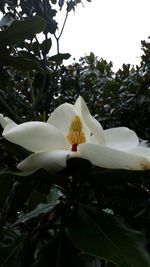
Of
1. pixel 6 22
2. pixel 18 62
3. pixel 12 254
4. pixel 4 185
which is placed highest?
pixel 6 22

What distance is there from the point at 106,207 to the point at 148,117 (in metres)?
1.05

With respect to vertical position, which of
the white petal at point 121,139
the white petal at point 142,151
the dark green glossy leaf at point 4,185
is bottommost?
the dark green glossy leaf at point 4,185

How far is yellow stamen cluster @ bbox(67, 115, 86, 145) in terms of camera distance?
0.66 meters

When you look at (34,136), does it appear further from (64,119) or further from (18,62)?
(18,62)

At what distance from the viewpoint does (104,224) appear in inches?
25.2

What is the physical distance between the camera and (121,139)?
682 millimetres

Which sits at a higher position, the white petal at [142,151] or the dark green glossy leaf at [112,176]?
the white petal at [142,151]

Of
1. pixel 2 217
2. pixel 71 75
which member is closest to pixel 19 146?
pixel 2 217

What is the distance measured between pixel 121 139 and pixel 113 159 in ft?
0.39

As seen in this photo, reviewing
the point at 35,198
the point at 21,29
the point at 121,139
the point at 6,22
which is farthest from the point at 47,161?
the point at 6,22

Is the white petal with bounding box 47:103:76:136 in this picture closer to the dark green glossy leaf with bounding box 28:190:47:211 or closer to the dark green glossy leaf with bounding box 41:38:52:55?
the dark green glossy leaf with bounding box 28:190:47:211

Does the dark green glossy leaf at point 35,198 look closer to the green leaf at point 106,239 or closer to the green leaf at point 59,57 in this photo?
the green leaf at point 106,239

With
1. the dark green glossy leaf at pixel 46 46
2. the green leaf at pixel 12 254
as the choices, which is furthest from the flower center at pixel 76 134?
the dark green glossy leaf at pixel 46 46

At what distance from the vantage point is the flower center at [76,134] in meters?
0.66
